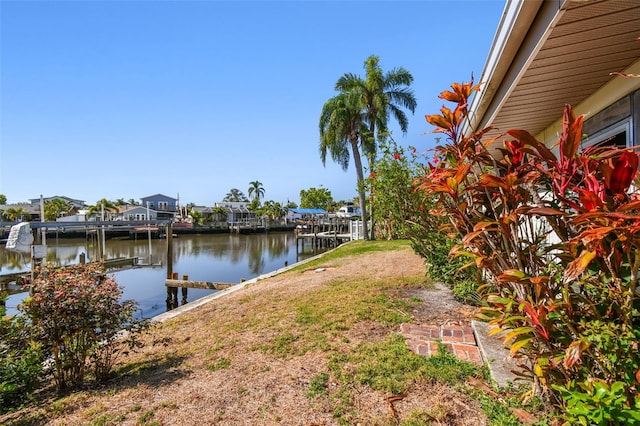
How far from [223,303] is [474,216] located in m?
5.54

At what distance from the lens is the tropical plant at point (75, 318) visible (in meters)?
3.27

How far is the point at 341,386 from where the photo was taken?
263 centimetres

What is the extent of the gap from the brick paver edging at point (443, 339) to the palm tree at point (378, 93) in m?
15.6

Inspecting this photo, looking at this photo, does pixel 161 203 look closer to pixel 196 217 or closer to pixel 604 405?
pixel 196 217

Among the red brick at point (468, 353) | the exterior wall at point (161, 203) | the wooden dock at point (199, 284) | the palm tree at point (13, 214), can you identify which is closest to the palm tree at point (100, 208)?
the exterior wall at point (161, 203)

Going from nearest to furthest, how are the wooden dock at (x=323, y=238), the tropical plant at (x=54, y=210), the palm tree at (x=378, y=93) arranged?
the palm tree at (x=378, y=93) → the wooden dock at (x=323, y=238) → the tropical plant at (x=54, y=210)

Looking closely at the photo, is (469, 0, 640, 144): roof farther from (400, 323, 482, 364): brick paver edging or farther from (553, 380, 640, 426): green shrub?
(400, 323, 482, 364): brick paver edging

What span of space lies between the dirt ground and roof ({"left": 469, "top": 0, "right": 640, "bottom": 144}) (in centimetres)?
207

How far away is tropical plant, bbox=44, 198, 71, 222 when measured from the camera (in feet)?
162

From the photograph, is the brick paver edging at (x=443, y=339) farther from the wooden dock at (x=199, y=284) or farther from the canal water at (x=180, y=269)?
the wooden dock at (x=199, y=284)

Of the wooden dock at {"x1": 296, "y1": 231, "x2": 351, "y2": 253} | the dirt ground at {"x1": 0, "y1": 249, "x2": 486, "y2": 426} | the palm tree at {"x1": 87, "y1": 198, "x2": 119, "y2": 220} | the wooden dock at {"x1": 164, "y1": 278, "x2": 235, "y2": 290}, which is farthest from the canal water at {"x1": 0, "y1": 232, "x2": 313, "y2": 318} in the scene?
the palm tree at {"x1": 87, "y1": 198, "x2": 119, "y2": 220}

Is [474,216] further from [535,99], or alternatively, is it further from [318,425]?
[535,99]

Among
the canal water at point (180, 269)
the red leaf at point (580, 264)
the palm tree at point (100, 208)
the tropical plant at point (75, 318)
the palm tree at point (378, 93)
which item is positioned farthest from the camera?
the palm tree at point (100, 208)

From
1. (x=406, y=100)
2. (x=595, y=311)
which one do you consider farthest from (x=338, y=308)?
(x=406, y=100)
